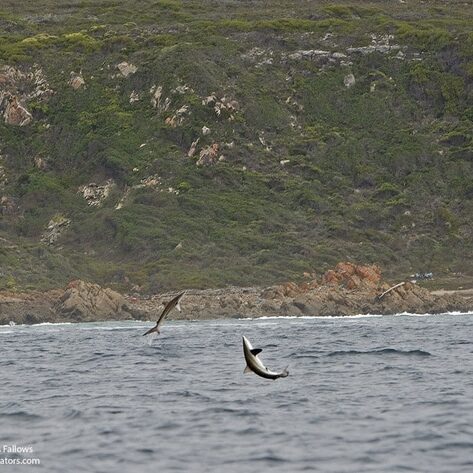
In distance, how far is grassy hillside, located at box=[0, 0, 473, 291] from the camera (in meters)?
134

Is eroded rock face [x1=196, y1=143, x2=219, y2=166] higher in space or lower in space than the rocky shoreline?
higher

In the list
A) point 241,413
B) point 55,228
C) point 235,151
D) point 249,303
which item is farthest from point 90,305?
point 241,413

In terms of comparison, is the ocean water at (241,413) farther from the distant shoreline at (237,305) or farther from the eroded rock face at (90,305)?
the distant shoreline at (237,305)

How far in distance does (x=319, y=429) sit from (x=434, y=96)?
153272 millimetres

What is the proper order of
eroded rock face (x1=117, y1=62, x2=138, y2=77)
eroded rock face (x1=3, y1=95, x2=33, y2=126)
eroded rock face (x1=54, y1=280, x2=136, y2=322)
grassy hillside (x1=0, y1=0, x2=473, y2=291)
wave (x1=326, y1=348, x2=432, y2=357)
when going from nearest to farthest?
wave (x1=326, y1=348, x2=432, y2=357), eroded rock face (x1=54, y1=280, x2=136, y2=322), grassy hillside (x1=0, y1=0, x2=473, y2=291), eroded rock face (x1=3, y1=95, x2=33, y2=126), eroded rock face (x1=117, y1=62, x2=138, y2=77)

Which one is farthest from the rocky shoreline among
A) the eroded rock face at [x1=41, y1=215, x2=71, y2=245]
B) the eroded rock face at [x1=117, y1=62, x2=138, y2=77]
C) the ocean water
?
the eroded rock face at [x1=117, y1=62, x2=138, y2=77]

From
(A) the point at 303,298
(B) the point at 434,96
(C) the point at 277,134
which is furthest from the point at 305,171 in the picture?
(A) the point at 303,298

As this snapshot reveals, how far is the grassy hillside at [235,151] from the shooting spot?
13388cm

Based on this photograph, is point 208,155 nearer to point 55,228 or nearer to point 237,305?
point 55,228

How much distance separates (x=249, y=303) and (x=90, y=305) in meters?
15.1

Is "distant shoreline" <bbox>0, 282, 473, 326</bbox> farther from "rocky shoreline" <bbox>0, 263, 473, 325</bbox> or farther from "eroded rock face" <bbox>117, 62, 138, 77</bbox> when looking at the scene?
"eroded rock face" <bbox>117, 62, 138, 77</bbox>

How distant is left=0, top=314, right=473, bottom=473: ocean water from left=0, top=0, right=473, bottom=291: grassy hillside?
82.4 metres

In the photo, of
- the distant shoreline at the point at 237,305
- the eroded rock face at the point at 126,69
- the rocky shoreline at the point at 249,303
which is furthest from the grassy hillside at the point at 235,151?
the distant shoreline at the point at 237,305

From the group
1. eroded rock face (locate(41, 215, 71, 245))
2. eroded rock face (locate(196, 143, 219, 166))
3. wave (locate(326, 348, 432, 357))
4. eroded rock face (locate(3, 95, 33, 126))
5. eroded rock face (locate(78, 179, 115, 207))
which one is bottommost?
eroded rock face (locate(41, 215, 71, 245))
